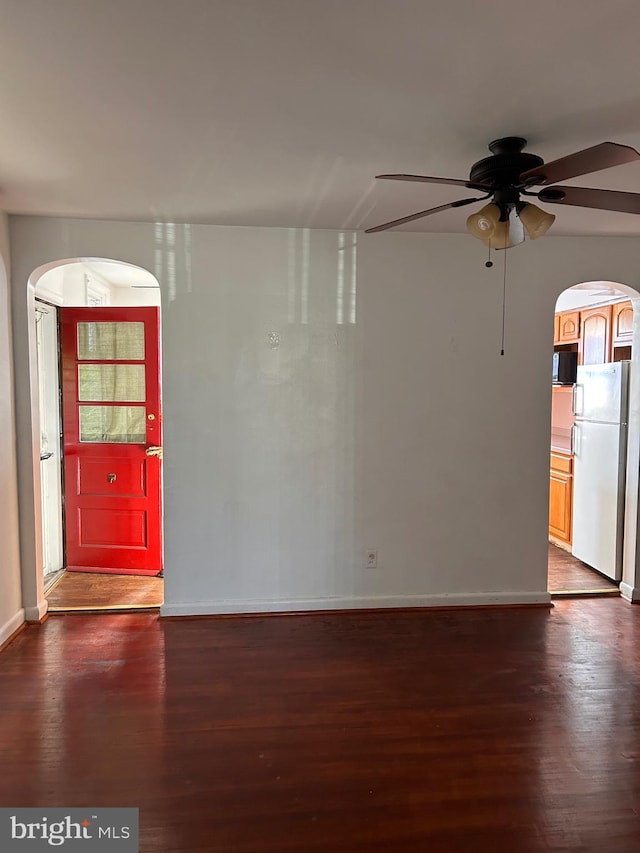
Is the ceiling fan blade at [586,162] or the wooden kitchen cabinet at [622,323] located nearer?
the ceiling fan blade at [586,162]

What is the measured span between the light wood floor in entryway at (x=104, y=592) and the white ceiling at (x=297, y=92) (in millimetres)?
2554

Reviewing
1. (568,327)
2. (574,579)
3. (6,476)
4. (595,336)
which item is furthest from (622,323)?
(6,476)

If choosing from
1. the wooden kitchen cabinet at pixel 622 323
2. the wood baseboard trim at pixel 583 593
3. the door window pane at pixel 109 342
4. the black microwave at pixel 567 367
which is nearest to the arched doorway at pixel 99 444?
the door window pane at pixel 109 342

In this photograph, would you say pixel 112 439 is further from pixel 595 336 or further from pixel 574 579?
pixel 595 336

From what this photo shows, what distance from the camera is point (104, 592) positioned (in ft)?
12.6

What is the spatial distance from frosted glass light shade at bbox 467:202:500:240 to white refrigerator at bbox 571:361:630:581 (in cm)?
236

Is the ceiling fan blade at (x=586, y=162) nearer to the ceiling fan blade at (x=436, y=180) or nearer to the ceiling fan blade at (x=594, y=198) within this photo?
A: the ceiling fan blade at (x=594, y=198)

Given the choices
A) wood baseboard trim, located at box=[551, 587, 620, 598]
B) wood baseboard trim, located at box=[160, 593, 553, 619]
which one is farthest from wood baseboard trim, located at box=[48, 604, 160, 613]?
wood baseboard trim, located at box=[551, 587, 620, 598]

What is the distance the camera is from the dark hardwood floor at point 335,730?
1822 mm

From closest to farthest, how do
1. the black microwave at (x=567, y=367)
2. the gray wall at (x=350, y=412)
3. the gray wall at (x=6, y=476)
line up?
the gray wall at (x=6, y=476), the gray wall at (x=350, y=412), the black microwave at (x=567, y=367)

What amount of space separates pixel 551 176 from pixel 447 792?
2207 millimetres

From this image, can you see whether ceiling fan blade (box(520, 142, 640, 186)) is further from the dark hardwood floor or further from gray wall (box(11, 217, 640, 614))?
the dark hardwood floor

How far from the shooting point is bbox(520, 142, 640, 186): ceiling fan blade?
1510 mm

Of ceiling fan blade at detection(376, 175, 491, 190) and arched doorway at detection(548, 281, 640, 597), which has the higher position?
ceiling fan blade at detection(376, 175, 491, 190)
